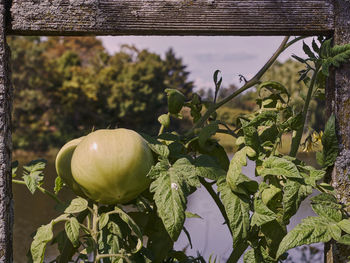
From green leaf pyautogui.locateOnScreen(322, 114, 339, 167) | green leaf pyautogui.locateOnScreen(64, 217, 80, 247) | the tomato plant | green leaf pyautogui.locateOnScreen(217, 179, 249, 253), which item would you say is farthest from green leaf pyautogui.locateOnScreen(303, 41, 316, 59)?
green leaf pyautogui.locateOnScreen(64, 217, 80, 247)

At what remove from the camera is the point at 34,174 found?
3.58 feet

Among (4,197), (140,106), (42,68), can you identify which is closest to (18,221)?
(4,197)

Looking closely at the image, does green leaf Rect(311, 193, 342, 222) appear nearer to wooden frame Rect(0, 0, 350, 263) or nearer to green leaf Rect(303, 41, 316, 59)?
wooden frame Rect(0, 0, 350, 263)

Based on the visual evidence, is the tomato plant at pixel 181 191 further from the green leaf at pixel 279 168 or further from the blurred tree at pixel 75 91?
the blurred tree at pixel 75 91

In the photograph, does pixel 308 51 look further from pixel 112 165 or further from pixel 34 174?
pixel 34 174

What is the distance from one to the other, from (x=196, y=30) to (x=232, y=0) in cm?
11

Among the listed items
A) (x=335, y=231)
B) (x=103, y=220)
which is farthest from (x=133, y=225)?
(x=335, y=231)

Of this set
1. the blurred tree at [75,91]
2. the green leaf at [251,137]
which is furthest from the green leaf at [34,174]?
the blurred tree at [75,91]

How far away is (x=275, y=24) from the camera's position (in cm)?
107

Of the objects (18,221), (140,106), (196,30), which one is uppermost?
(196,30)

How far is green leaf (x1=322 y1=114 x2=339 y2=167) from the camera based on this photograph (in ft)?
3.40

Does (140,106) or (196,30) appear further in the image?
(140,106)

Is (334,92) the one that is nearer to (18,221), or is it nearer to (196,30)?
(196,30)

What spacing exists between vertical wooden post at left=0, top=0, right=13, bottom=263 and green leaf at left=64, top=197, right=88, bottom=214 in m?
0.14
